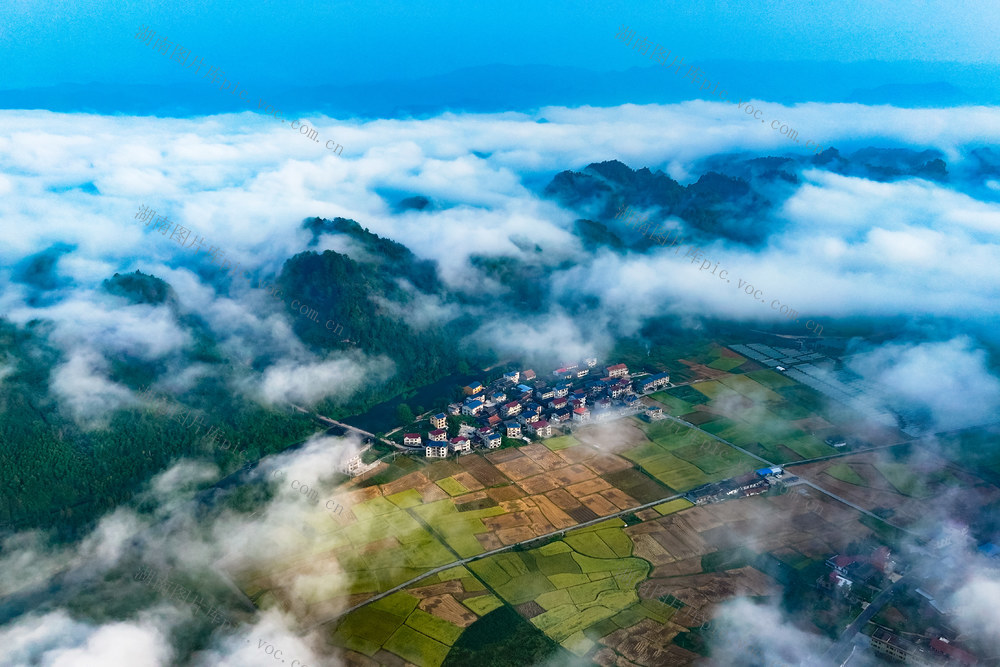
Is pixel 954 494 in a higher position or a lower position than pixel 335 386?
lower

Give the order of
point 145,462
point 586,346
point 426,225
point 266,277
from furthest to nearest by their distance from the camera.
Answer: point 426,225, point 266,277, point 586,346, point 145,462

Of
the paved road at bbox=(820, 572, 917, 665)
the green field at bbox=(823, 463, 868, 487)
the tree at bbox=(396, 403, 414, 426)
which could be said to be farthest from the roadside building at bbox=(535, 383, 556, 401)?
the paved road at bbox=(820, 572, 917, 665)

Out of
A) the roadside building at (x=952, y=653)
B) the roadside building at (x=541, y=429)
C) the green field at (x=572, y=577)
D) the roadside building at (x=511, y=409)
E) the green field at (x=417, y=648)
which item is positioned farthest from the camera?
the roadside building at (x=511, y=409)

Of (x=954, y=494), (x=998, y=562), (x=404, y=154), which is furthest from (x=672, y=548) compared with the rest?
(x=404, y=154)

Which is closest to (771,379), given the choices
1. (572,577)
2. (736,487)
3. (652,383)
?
(652,383)

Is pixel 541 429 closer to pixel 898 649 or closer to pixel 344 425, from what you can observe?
pixel 344 425

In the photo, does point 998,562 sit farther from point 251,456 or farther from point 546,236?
point 546,236

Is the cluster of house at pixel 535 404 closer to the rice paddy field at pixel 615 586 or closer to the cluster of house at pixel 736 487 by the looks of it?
the cluster of house at pixel 736 487

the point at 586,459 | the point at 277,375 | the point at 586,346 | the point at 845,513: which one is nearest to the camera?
the point at 845,513

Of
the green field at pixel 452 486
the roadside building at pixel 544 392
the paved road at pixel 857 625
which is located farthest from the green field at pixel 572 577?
the roadside building at pixel 544 392
